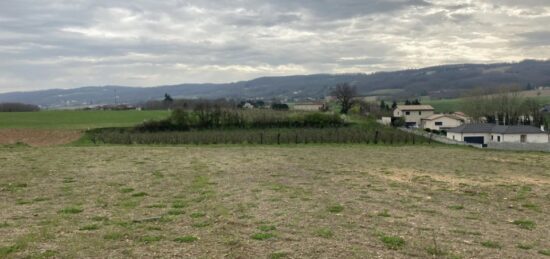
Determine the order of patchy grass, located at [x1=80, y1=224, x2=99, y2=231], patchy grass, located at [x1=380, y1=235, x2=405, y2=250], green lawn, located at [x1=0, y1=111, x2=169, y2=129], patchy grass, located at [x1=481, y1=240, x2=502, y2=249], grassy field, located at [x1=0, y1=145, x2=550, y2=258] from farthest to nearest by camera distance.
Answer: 1. green lawn, located at [x1=0, y1=111, x2=169, y2=129]
2. patchy grass, located at [x1=80, y1=224, x2=99, y2=231]
3. patchy grass, located at [x1=481, y1=240, x2=502, y2=249]
4. patchy grass, located at [x1=380, y1=235, x2=405, y2=250]
5. grassy field, located at [x1=0, y1=145, x2=550, y2=258]

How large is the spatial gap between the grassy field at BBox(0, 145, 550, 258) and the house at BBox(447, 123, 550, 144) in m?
44.7

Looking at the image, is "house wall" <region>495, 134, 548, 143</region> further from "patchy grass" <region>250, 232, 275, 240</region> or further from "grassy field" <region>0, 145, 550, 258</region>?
"patchy grass" <region>250, 232, 275, 240</region>

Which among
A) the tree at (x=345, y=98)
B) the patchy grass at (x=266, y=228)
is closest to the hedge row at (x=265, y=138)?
the patchy grass at (x=266, y=228)

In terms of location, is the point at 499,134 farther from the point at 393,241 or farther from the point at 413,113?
the point at 393,241

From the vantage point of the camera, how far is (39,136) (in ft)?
162

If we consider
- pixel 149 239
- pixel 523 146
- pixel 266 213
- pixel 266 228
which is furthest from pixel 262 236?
pixel 523 146

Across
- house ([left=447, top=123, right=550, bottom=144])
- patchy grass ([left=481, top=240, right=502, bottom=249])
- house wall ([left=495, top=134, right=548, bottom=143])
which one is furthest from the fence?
patchy grass ([left=481, top=240, right=502, bottom=249])

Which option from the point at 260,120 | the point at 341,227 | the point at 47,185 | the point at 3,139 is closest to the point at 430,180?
the point at 341,227

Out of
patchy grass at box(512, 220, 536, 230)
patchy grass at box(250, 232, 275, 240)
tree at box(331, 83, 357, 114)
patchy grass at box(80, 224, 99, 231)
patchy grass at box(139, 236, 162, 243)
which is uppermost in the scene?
tree at box(331, 83, 357, 114)

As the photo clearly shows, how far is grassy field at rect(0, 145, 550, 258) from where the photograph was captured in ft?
28.6

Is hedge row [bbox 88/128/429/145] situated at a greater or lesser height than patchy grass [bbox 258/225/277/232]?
lesser

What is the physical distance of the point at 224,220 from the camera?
1098cm

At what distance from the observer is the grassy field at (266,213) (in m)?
8.70

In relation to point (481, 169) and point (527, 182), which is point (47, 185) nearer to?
point (527, 182)
